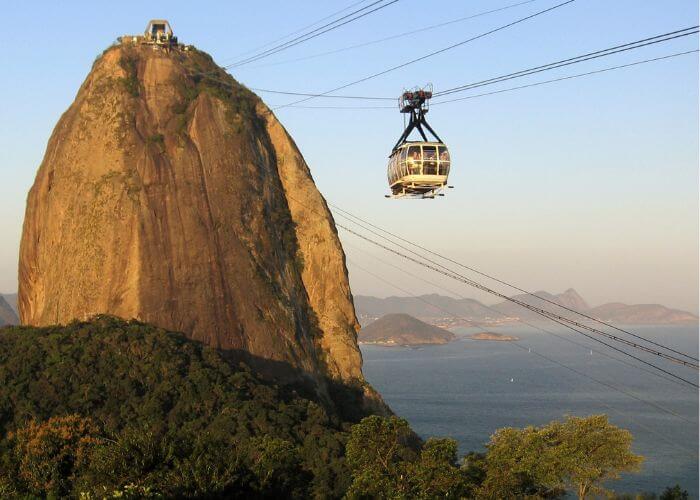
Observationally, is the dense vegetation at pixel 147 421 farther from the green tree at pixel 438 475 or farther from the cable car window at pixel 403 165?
the cable car window at pixel 403 165

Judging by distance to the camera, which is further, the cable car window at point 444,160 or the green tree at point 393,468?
the cable car window at point 444,160

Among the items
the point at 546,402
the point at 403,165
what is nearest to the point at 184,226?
the point at 403,165

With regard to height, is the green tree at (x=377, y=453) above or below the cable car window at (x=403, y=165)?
below

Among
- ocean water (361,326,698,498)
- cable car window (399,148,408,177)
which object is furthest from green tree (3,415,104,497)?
ocean water (361,326,698,498)

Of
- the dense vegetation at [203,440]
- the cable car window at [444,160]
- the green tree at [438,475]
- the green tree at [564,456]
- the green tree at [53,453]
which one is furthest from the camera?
the green tree at [564,456]

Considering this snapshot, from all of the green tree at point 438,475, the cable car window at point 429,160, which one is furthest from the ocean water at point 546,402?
the cable car window at point 429,160

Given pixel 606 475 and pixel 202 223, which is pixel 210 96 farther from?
pixel 606 475

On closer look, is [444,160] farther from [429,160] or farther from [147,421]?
[147,421]

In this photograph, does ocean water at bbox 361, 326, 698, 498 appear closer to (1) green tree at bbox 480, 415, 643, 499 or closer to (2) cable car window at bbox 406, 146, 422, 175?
(1) green tree at bbox 480, 415, 643, 499
